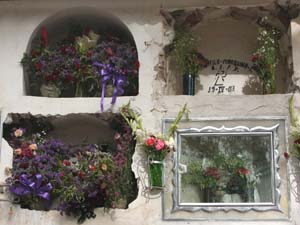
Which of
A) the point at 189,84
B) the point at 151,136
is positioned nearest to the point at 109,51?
the point at 189,84

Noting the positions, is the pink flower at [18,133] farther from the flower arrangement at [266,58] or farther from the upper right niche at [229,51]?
the flower arrangement at [266,58]

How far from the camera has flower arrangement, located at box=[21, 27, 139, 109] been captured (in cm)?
533

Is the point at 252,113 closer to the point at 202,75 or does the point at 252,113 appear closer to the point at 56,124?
the point at 202,75

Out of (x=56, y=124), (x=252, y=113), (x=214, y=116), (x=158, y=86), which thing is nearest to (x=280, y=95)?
(x=252, y=113)

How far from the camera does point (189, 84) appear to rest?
17.7 ft

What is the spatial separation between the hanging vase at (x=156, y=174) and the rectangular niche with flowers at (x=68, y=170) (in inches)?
9.5

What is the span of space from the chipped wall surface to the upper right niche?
169 mm

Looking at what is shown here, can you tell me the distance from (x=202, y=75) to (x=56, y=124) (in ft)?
5.00

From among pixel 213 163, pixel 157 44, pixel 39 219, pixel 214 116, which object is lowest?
pixel 39 219

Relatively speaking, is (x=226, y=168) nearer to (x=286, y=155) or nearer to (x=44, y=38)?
(x=286, y=155)

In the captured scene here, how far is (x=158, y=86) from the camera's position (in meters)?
5.29

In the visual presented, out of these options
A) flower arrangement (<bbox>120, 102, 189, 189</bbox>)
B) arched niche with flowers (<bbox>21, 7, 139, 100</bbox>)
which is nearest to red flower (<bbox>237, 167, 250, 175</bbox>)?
flower arrangement (<bbox>120, 102, 189, 189</bbox>)

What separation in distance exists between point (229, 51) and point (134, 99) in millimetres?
1163

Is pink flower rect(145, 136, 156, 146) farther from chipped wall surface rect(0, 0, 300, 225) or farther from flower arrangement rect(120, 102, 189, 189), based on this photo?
chipped wall surface rect(0, 0, 300, 225)
